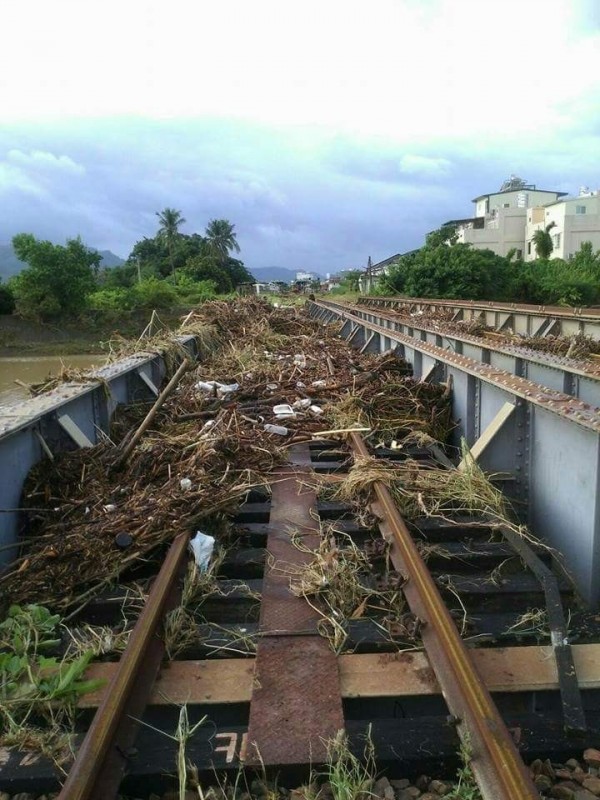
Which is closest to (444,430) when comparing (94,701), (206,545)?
(206,545)

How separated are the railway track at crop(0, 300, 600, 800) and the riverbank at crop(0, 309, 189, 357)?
1866 inches

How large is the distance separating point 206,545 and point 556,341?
952 centimetres

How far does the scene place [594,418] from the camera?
3.62m

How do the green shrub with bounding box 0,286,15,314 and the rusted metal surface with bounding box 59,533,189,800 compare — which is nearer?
the rusted metal surface with bounding box 59,533,189,800

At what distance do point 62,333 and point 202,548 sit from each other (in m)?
53.7

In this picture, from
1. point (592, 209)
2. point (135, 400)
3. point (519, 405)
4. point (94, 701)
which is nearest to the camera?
point (94, 701)

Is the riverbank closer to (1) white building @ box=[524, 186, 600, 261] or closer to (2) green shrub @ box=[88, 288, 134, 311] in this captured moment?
(2) green shrub @ box=[88, 288, 134, 311]

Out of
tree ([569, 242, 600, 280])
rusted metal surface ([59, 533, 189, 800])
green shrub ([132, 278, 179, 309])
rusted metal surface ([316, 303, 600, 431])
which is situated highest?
tree ([569, 242, 600, 280])

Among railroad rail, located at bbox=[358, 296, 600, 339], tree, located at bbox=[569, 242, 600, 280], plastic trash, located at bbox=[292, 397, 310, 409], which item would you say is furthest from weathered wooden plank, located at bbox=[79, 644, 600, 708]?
tree, located at bbox=[569, 242, 600, 280]

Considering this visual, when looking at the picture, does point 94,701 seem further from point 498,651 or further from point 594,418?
point 594,418

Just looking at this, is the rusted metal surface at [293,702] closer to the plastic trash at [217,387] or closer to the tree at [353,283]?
the plastic trash at [217,387]

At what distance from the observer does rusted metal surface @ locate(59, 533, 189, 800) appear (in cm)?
203

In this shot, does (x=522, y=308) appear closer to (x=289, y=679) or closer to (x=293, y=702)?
(x=289, y=679)

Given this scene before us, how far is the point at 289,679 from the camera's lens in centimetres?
270
